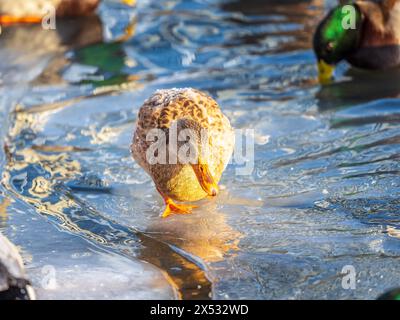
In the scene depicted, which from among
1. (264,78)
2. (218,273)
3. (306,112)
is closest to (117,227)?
(218,273)

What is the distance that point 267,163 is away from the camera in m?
5.00

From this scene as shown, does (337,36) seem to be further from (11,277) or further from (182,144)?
(11,277)

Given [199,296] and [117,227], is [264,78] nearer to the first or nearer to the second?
[117,227]

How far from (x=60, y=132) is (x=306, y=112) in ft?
5.23

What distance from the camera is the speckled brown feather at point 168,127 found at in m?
4.32

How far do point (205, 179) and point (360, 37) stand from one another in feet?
10.5

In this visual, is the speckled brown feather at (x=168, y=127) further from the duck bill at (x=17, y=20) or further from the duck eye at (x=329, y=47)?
the duck bill at (x=17, y=20)

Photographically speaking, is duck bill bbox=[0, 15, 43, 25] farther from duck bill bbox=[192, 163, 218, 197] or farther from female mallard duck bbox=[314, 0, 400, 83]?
duck bill bbox=[192, 163, 218, 197]

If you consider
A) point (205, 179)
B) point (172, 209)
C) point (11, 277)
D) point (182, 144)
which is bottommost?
point (172, 209)

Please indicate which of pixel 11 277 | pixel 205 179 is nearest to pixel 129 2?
pixel 205 179

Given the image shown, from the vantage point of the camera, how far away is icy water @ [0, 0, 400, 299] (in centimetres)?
375

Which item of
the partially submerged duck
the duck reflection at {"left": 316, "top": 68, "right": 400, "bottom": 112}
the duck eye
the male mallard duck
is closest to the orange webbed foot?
the partially submerged duck

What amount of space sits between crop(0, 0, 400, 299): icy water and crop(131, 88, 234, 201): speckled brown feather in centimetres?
18

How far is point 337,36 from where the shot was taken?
665cm
